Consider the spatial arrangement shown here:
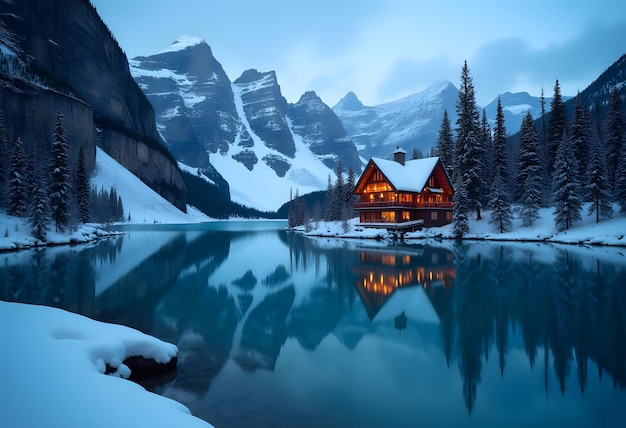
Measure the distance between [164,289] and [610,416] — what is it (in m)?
18.4

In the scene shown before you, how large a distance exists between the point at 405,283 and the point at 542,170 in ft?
148

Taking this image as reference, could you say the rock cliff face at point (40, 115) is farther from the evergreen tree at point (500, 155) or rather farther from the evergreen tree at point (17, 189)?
the evergreen tree at point (500, 155)

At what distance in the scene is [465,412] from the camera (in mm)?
7281

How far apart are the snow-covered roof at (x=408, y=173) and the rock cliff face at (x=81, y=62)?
275ft

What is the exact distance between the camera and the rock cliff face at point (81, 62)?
331 feet

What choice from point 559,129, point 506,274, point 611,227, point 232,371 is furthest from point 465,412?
point 559,129

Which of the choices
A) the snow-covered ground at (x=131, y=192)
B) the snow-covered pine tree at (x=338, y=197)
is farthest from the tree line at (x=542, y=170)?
the snow-covered ground at (x=131, y=192)

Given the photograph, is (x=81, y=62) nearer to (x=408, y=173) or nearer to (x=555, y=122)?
(x=408, y=173)

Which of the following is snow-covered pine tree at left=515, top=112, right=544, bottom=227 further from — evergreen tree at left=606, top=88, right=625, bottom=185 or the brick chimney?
the brick chimney

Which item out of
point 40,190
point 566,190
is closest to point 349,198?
point 566,190

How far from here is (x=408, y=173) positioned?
6203 centimetres

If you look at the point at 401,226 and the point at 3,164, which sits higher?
the point at 3,164

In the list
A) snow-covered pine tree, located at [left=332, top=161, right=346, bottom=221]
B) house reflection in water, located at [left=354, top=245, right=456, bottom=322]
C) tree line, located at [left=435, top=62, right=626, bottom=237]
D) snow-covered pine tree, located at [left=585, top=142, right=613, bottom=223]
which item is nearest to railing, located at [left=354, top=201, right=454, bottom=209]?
tree line, located at [left=435, top=62, right=626, bottom=237]

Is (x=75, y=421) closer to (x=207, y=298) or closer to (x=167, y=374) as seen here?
(x=167, y=374)
